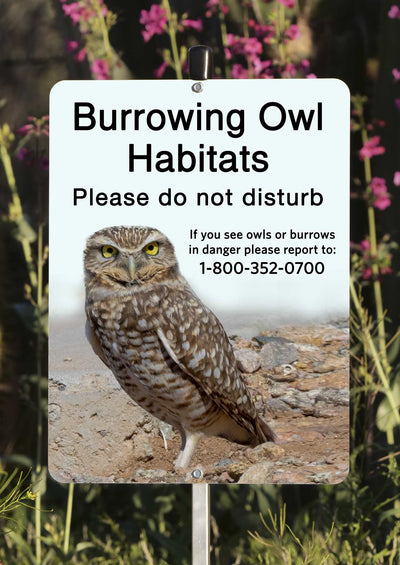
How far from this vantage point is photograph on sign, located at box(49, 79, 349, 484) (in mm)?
1464

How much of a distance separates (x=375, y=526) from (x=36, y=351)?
972 mm

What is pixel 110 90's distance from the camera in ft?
4.87

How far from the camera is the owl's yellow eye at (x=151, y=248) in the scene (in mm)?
1454

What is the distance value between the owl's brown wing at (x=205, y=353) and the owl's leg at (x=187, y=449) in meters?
0.08

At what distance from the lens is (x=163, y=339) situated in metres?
1.43

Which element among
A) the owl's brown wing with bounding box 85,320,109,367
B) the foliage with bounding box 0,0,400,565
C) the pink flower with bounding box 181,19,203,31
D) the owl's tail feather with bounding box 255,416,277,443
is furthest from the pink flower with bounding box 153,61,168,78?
the owl's tail feather with bounding box 255,416,277,443

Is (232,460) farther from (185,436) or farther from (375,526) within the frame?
(375,526)

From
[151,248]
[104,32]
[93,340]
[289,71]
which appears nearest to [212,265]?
[151,248]

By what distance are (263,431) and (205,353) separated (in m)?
0.21

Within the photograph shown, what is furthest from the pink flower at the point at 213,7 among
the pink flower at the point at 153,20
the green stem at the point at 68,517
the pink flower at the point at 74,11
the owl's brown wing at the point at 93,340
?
the green stem at the point at 68,517

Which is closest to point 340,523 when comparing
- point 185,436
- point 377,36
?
point 185,436

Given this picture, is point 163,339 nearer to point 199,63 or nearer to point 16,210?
point 199,63

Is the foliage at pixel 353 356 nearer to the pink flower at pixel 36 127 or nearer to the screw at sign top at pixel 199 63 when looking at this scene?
the pink flower at pixel 36 127

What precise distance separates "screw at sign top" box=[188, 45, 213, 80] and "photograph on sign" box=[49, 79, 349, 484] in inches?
0.9
